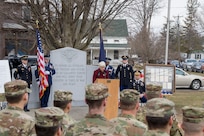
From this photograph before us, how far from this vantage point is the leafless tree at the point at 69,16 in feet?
53.8

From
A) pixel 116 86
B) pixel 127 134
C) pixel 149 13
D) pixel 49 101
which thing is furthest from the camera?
pixel 149 13

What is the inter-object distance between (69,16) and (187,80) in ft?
29.3

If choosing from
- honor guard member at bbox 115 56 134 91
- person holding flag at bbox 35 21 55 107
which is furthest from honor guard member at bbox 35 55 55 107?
honor guard member at bbox 115 56 134 91

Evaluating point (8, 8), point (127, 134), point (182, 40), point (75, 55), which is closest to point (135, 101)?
point (127, 134)

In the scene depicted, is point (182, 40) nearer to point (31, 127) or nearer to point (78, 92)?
point (78, 92)

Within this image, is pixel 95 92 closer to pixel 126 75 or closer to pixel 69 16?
pixel 126 75

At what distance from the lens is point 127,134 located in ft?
11.6

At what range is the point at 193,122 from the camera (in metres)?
3.21

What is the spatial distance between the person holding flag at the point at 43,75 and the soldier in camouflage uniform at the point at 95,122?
7.68 m

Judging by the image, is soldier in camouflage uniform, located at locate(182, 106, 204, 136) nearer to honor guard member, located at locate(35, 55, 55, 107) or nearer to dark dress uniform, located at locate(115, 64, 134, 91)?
dark dress uniform, located at locate(115, 64, 134, 91)

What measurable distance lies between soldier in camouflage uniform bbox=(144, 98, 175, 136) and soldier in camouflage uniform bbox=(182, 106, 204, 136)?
193 mm

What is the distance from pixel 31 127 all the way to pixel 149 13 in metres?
44.3

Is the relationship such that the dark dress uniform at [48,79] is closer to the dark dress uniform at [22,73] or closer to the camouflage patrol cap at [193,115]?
the dark dress uniform at [22,73]

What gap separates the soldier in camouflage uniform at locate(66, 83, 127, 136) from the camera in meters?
3.18
